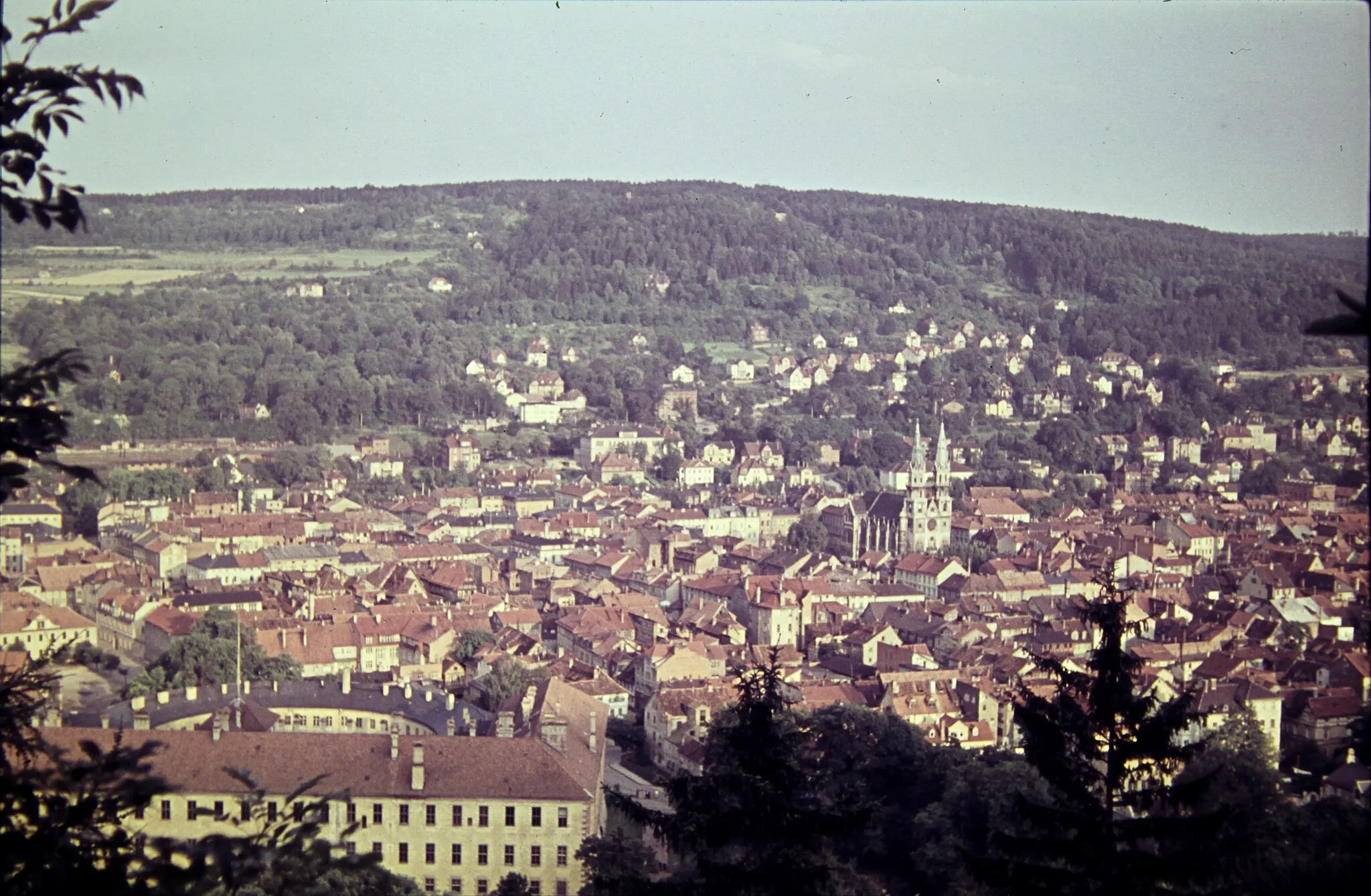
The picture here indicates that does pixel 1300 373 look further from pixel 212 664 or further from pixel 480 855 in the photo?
pixel 480 855

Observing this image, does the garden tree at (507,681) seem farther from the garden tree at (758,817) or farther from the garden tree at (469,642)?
the garden tree at (758,817)

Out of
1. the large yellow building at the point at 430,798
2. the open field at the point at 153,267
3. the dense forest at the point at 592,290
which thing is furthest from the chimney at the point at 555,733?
the open field at the point at 153,267

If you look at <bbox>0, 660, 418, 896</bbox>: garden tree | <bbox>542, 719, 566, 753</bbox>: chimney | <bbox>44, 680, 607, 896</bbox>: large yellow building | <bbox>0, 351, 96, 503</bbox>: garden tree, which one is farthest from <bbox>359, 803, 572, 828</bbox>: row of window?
<bbox>0, 351, 96, 503</bbox>: garden tree

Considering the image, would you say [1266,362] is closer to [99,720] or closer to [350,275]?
[350,275]

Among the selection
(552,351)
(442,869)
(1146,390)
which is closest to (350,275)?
(552,351)

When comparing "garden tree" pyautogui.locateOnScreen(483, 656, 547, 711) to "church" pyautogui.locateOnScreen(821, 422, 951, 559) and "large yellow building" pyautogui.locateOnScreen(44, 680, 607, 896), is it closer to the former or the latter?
"large yellow building" pyautogui.locateOnScreen(44, 680, 607, 896)
